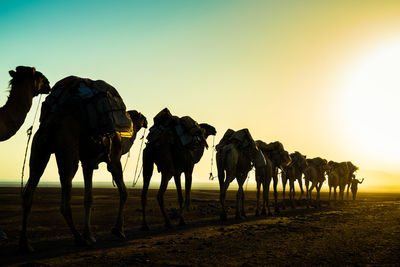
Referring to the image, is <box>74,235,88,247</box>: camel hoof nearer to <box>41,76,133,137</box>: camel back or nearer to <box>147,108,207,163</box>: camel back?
<box>41,76,133,137</box>: camel back

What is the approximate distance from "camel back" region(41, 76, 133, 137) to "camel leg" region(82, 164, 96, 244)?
50.0 inches

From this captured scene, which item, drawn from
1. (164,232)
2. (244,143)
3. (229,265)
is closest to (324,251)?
(229,265)

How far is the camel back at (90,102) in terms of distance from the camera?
25.5 feet

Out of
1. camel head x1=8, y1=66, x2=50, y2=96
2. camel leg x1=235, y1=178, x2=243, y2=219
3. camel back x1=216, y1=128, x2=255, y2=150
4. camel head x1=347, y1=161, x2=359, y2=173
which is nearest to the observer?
camel head x1=8, y1=66, x2=50, y2=96

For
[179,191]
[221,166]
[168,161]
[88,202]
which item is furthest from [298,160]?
[88,202]

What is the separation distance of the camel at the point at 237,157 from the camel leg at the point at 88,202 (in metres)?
7.55

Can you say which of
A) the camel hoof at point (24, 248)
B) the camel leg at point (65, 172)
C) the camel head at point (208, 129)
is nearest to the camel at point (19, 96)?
the camel leg at point (65, 172)

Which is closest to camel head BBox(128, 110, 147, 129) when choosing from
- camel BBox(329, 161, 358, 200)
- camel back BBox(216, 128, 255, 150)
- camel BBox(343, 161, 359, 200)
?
camel back BBox(216, 128, 255, 150)

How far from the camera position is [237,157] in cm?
1595

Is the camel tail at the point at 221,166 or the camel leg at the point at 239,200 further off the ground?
the camel tail at the point at 221,166

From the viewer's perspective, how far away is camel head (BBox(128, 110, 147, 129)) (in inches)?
488

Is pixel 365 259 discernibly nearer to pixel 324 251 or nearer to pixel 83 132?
pixel 324 251

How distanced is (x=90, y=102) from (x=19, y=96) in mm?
2379

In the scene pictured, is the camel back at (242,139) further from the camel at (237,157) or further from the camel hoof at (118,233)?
the camel hoof at (118,233)
